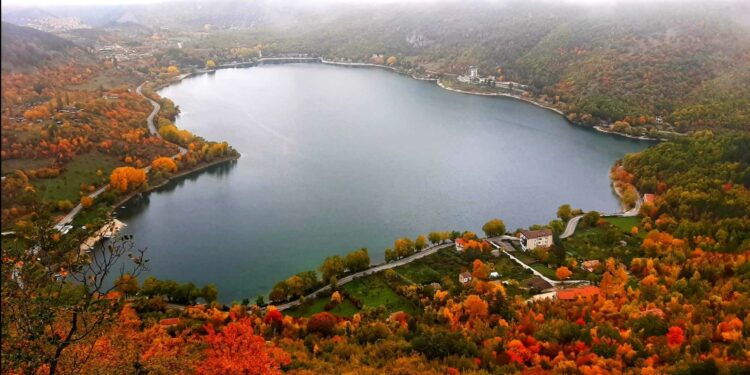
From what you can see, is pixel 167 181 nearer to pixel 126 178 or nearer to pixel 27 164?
pixel 126 178

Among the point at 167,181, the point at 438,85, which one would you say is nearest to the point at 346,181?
the point at 167,181

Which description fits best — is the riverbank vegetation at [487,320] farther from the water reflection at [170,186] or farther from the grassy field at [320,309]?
the water reflection at [170,186]

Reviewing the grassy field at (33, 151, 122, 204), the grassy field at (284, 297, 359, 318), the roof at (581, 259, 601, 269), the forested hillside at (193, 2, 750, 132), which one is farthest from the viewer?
the forested hillside at (193, 2, 750, 132)

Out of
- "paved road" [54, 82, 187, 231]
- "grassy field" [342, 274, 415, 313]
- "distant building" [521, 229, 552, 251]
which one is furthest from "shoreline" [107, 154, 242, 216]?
"distant building" [521, 229, 552, 251]

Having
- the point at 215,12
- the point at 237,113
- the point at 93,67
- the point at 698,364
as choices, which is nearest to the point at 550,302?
the point at 698,364

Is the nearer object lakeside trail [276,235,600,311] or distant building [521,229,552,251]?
lakeside trail [276,235,600,311]

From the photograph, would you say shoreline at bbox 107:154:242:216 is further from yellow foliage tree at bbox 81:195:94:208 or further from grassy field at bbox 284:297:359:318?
grassy field at bbox 284:297:359:318

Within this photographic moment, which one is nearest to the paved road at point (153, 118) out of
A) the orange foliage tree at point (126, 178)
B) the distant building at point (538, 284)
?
the orange foliage tree at point (126, 178)
